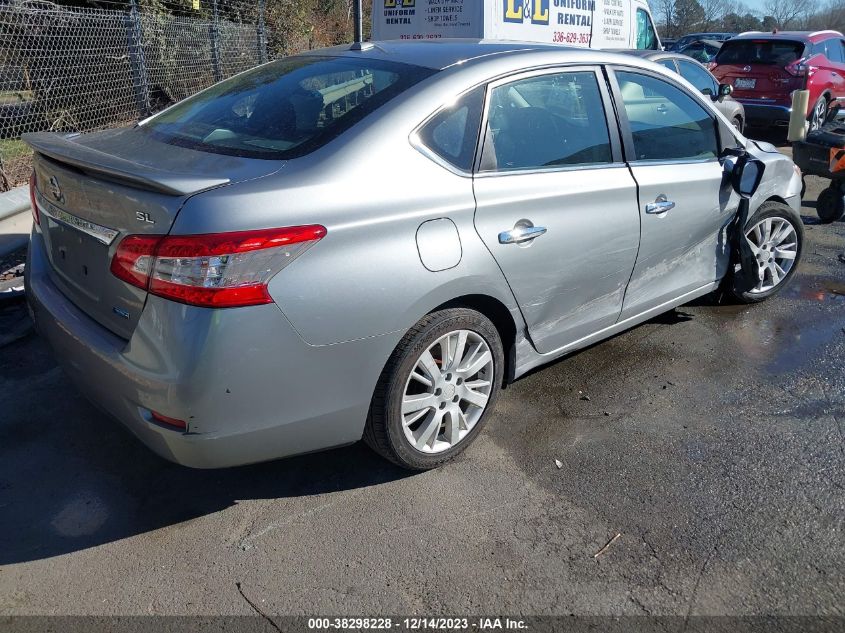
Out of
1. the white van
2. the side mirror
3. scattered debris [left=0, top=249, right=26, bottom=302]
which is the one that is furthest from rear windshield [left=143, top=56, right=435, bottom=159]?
the white van

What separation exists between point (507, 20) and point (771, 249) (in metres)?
6.27

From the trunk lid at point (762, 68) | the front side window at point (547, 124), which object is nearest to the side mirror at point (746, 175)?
the front side window at point (547, 124)

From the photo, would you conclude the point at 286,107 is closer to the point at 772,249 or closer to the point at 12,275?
the point at 12,275

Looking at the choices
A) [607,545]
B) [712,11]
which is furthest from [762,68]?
[712,11]

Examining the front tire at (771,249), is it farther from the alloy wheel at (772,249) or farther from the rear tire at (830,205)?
the rear tire at (830,205)

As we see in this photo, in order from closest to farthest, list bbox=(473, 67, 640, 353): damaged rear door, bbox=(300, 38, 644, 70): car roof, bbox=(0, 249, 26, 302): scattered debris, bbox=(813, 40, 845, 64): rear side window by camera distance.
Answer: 1. bbox=(473, 67, 640, 353): damaged rear door
2. bbox=(300, 38, 644, 70): car roof
3. bbox=(0, 249, 26, 302): scattered debris
4. bbox=(813, 40, 845, 64): rear side window

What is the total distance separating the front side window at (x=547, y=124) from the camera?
Result: 131 inches

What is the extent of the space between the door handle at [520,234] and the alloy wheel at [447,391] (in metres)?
0.42

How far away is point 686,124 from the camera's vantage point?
438 centimetres

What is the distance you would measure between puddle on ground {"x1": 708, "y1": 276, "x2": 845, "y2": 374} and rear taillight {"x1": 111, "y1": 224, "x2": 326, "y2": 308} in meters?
3.09

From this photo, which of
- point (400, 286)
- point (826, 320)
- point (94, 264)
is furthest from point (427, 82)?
point (826, 320)

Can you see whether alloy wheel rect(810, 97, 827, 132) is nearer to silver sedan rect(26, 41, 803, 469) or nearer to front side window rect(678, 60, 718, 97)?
front side window rect(678, 60, 718, 97)

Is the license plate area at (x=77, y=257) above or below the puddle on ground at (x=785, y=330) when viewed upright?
above

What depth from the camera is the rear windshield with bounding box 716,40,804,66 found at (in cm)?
1234
